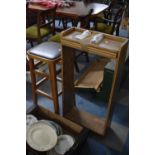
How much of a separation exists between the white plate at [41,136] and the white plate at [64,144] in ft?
0.41

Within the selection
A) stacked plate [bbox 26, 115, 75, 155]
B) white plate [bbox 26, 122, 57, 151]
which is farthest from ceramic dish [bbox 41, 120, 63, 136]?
white plate [bbox 26, 122, 57, 151]

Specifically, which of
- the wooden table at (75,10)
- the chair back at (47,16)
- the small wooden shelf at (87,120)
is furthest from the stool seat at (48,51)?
the wooden table at (75,10)

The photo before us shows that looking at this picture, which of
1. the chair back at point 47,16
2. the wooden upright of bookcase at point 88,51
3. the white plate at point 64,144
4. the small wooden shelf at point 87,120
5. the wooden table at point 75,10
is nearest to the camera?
the wooden upright of bookcase at point 88,51

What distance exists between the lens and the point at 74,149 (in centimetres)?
154

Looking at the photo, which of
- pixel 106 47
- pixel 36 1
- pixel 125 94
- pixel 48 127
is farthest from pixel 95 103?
pixel 36 1

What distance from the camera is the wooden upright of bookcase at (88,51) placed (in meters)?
1.41

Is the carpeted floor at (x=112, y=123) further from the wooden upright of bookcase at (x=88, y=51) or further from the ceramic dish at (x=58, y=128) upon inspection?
the ceramic dish at (x=58, y=128)

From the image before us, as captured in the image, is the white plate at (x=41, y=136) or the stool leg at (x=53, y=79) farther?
the stool leg at (x=53, y=79)

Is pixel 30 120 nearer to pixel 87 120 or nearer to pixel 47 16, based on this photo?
pixel 87 120

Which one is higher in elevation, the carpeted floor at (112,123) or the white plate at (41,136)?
the white plate at (41,136)

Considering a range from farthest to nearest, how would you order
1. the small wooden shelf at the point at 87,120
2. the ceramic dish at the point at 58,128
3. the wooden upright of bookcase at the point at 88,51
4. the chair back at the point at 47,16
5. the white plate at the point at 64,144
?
1. the chair back at the point at 47,16
2. the small wooden shelf at the point at 87,120
3. the ceramic dish at the point at 58,128
4. the white plate at the point at 64,144
5. the wooden upright of bookcase at the point at 88,51

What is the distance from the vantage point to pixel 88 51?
57.8 inches
